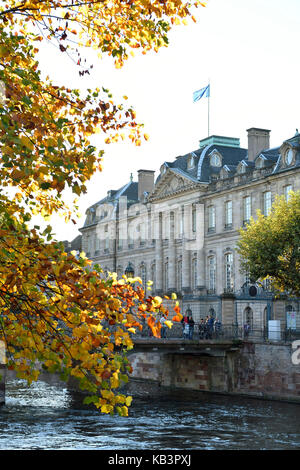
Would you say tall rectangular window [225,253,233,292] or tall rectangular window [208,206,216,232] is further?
tall rectangular window [208,206,216,232]

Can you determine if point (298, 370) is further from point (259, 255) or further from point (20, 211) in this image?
point (20, 211)

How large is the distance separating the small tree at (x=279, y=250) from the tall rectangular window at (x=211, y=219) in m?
22.3

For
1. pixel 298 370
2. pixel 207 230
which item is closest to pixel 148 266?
pixel 207 230

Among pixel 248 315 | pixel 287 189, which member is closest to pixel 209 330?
pixel 248 315

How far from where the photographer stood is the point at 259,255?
148ft

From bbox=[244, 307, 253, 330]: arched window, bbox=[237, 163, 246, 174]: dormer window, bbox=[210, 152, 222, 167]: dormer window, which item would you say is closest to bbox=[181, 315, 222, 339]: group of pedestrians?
bbox=[244, 307, 253, 330]: arched window

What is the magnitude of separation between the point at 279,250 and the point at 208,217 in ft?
81.9

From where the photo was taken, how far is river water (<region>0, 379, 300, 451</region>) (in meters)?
27.7

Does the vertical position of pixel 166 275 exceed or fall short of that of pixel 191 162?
it falls short

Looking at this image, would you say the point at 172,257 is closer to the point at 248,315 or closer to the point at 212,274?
the point at 212,274

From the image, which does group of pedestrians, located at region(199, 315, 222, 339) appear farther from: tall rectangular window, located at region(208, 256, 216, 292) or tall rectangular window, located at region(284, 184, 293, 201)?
tall rectangular window, located at region(208, 256, 216, 292)

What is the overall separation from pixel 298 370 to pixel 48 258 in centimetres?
3427

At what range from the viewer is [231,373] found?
45.3 m

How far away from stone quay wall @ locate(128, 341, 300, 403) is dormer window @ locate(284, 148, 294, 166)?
17605 millimetres
